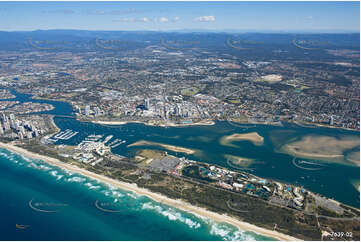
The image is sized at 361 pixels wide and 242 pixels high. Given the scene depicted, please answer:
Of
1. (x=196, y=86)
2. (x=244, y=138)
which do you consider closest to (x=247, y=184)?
(x=244, y=138)

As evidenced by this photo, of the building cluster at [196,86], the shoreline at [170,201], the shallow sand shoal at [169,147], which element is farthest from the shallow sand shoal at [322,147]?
the shoreline at [170,201]

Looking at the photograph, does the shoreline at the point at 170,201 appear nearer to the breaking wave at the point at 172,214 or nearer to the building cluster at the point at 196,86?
the breaking wave at the point at 172,214

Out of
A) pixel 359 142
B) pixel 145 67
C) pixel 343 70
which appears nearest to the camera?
pixel 359 142

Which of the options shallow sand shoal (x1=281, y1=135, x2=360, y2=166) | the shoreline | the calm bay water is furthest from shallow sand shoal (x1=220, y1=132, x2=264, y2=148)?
the shoreline

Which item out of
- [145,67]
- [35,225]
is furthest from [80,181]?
[145,67]

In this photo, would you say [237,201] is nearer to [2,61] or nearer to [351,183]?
[351,183]

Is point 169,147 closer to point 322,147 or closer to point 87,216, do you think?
point 87,216
